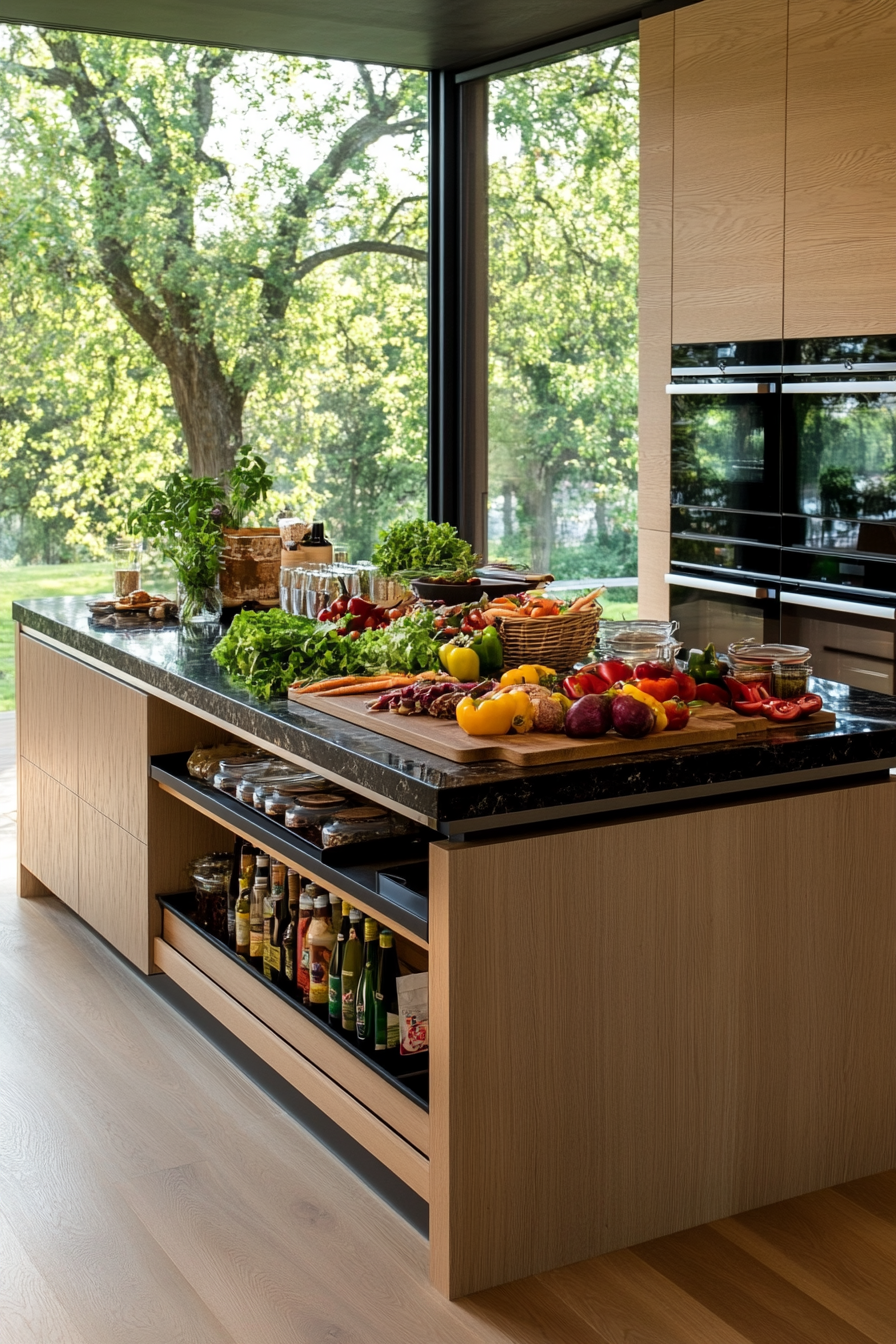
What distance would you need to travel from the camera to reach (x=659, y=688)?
2447 millimetres

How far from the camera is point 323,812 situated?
277cm

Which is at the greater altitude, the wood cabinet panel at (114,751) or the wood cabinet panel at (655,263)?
the wood cabinet panel at (655,263)

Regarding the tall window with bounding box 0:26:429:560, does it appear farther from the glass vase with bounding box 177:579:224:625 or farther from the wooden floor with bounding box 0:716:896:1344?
the wooden floor with bounding box 0:716:896:1344

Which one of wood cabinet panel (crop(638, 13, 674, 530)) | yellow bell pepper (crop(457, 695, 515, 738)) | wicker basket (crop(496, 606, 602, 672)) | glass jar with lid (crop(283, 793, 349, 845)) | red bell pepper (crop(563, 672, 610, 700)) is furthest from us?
wood cabinet panel (crop(638, 13, 674, 530))

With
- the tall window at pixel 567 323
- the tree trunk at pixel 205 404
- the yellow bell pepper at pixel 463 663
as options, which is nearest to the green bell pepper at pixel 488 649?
the yellow bell pepper at pixel 463 663

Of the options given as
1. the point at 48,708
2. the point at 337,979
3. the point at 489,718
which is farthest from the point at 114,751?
the point at 489,718

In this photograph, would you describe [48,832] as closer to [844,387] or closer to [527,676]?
[527,676]

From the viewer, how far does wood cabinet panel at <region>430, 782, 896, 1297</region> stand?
221 cm

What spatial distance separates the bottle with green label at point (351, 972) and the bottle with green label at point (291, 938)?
0.24m

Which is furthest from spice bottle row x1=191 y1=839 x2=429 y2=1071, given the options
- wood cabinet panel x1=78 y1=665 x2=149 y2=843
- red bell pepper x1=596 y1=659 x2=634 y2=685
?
red bell pepper x1=596 y1=659 x2=634 y2=685

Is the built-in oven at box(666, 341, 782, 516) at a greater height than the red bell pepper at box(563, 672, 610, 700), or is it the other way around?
the built-in oven at box(666, 341, 782, 516)

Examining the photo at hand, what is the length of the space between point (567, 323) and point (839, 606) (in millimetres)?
4280

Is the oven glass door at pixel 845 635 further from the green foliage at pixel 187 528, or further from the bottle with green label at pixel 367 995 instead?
the bottle with green label at pixel 367 995

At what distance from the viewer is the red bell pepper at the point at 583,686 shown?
2408 mm
